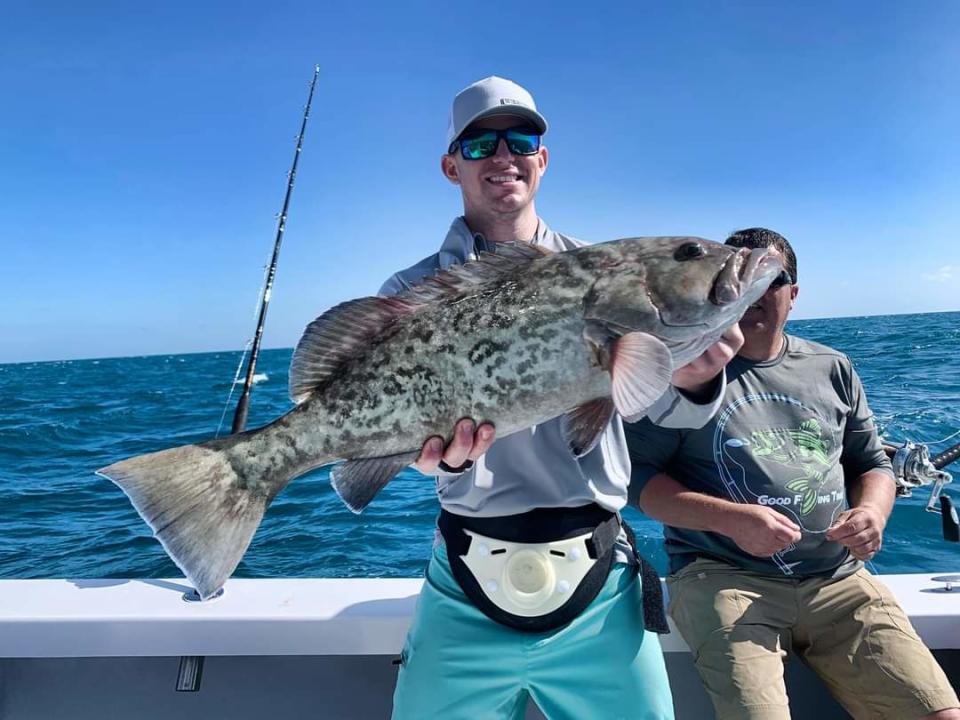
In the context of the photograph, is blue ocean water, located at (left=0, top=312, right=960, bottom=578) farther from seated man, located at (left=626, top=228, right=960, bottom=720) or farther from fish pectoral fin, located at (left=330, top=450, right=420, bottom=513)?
fish pectoral fin, located at (left=330, top=450, right=420, bottom=513)

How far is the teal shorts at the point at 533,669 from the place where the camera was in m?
2.53

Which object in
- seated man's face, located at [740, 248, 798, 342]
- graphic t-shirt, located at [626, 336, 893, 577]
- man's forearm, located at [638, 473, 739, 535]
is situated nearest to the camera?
man's forearm, located at [638, 473, 739, 535]

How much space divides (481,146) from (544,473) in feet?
4.93

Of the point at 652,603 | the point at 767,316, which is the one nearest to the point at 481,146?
the point at 767,316

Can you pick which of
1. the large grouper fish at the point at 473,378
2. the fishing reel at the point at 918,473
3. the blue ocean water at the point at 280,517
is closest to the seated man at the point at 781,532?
the fishing reel at the point at 918,473

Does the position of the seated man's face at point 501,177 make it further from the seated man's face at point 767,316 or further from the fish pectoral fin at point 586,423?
the seated man's face at point 767,316

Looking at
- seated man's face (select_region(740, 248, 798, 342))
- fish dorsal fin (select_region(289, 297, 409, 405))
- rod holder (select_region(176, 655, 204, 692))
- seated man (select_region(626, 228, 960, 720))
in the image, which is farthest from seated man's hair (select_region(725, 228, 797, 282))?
rod holder (select_region(176, 655, 204, 692))

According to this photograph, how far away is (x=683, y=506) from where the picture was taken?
326cm

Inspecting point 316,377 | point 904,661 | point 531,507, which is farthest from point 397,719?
point 904,661

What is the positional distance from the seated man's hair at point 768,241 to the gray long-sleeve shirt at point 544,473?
1537 millimetres

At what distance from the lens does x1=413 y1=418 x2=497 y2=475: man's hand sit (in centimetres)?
235

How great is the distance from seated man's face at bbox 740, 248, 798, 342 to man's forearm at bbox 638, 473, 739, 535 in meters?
0.96

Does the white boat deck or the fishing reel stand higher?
the fishing reel

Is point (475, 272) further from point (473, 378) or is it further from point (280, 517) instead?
point (280, 517)
